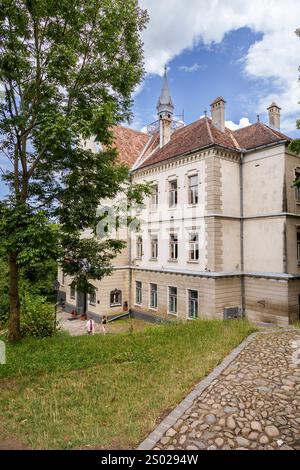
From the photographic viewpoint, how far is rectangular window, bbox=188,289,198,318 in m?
20.5

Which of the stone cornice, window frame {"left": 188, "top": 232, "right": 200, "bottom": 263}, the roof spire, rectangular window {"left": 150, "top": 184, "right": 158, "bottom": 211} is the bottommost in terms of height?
window frame {"left": 188, "top": 232, "right": 200, "bottom": 263}

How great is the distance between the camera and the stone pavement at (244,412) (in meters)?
4.70

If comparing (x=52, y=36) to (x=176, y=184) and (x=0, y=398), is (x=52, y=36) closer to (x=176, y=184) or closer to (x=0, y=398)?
(x=0, y=398)

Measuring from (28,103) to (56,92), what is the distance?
3.31 ft

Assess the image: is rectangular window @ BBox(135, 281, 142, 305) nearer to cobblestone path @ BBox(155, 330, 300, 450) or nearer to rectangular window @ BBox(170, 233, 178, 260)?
rectangular window @ BBox(170, 233, 178, 260)

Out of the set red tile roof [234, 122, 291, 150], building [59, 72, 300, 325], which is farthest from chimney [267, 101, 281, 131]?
red tile roof [234, 122, 291, 150]

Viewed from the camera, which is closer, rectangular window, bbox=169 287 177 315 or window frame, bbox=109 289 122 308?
rectangular window, bbox=169 287 177 315

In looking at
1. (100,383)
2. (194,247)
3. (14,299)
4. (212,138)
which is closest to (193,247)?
(194,247)

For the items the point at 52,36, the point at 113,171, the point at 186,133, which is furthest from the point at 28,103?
the point at 186,133

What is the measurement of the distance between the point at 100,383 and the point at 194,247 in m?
14.6

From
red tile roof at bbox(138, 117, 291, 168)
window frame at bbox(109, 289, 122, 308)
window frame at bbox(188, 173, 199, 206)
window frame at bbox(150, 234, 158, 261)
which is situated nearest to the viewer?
red tile roof at bbox(138, 117, 291, 168)

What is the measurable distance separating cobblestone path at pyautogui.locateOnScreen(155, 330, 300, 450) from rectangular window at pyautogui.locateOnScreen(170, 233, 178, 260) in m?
14.5

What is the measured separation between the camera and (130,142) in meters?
29.1
